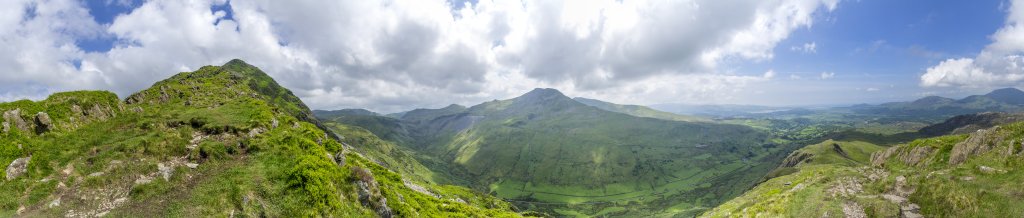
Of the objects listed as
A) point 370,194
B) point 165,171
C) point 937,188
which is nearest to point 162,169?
point 165,171

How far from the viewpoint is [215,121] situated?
167 ft

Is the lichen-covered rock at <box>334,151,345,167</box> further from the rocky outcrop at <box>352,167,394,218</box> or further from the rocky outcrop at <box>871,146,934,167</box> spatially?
the rocky outcrop at <box>871,146,934,167</box>

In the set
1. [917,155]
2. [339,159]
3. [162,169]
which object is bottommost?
[917,155]

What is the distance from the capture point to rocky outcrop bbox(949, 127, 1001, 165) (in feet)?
169

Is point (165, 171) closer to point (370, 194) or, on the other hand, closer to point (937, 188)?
point (370, 194)

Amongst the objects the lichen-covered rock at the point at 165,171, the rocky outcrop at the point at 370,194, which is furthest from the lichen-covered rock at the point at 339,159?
the lichen-covered rock at the point at 165,171

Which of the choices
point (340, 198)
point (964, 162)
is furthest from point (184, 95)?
point (964, 162)

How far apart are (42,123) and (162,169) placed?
1695cm

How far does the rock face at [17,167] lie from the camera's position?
33.3 m

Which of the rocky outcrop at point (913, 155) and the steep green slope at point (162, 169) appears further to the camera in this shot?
the rocky outcrop at point (913, 155)

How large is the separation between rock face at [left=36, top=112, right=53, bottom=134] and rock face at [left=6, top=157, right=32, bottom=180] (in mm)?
7180

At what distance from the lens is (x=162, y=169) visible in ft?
121

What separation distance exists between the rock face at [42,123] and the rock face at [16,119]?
1.17 metres

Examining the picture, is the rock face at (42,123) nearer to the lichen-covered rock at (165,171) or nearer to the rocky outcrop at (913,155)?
the lichen-covered rock at (165,171)
